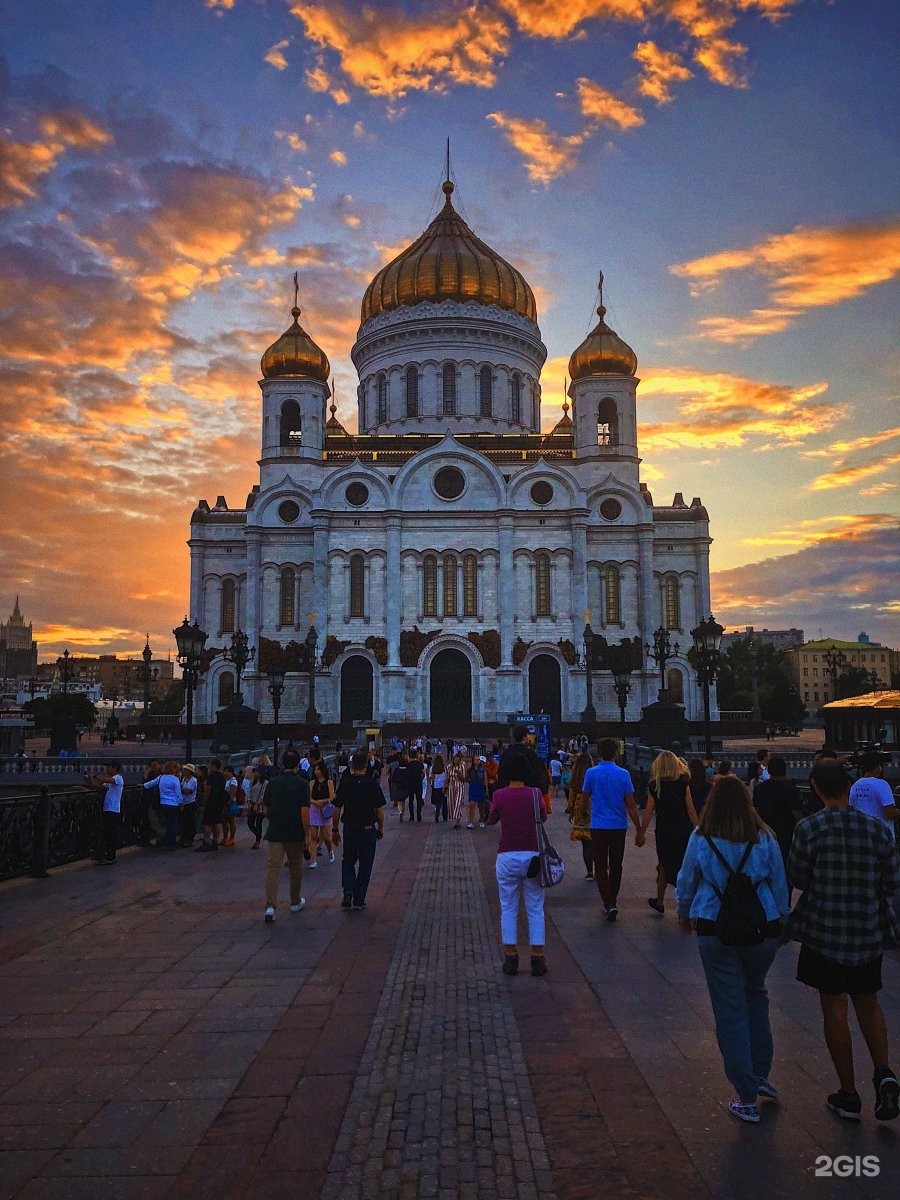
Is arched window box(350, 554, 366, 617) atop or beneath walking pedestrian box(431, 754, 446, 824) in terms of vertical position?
atop

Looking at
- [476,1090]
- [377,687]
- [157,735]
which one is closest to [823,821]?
[476,1090]

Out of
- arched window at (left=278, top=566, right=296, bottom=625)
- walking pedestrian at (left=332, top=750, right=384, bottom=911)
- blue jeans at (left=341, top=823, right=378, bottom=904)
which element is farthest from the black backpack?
arched window at (left=278, top=566, right=296, bottom=625)

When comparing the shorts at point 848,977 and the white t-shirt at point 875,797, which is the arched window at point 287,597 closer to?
the white t-shirt at point 875,797

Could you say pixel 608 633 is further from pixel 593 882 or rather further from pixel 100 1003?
A: pixel 100 1003

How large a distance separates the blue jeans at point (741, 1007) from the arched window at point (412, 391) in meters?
54.3

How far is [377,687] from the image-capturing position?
160ft

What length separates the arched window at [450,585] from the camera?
50.1 meters

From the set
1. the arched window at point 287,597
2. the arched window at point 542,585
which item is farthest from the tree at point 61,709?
the arched window at point 542,585

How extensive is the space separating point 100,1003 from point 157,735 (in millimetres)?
46525

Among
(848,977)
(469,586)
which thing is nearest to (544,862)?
(848,977)

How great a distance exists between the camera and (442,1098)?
5102 mm

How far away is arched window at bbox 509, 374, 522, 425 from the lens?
5828 cm

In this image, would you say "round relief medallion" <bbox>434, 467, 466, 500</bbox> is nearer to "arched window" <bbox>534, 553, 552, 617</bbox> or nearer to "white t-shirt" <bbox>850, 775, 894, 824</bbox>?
"arched window" <bbox>534, 553, 552, 617</bbox>

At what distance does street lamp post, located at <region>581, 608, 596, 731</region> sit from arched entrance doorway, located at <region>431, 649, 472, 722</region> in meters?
6.22
